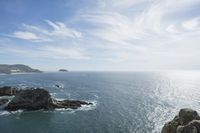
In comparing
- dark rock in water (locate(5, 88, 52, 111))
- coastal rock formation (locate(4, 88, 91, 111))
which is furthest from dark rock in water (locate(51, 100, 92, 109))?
dark rock in water (locate(5, 88, 52, 111))

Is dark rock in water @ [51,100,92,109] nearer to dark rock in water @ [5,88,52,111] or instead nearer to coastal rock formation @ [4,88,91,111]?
coastal rock formation @ [4,88,91,111]

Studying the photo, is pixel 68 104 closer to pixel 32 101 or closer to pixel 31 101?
pixel 32 101

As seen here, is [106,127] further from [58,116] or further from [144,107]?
[144,107]

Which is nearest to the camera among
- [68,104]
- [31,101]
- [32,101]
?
[31,101]

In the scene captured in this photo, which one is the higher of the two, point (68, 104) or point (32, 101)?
point (32, 101)

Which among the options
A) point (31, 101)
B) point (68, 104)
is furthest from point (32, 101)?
point (68, 104)

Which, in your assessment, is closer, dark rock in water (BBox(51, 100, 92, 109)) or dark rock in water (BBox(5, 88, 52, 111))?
dark rock in water (BBox(5, 88, 52, 111))

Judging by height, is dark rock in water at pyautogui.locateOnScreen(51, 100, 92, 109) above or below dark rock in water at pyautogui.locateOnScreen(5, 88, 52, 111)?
below

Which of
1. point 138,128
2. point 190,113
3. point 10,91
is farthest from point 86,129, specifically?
point 10,91

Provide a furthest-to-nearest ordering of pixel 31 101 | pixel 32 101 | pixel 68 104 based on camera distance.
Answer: pixel 68 104 < pixel 32 101 < pixel 31 101
